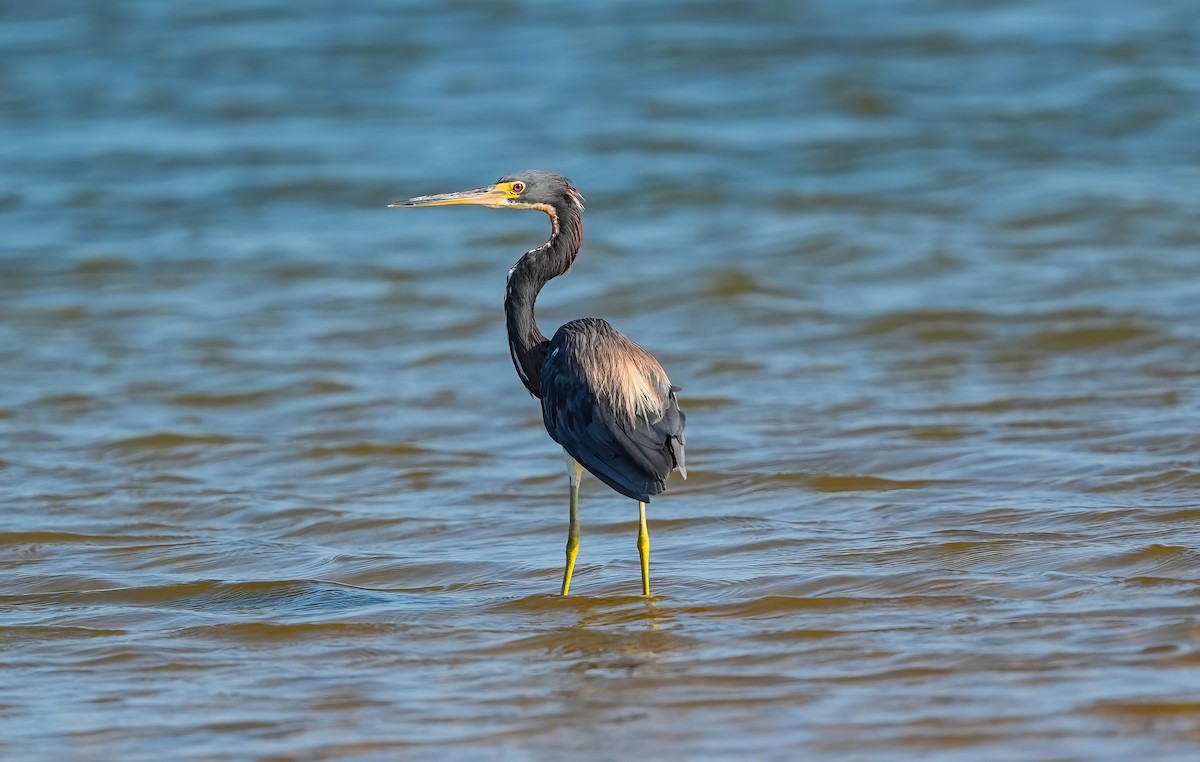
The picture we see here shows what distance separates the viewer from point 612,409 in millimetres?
6758

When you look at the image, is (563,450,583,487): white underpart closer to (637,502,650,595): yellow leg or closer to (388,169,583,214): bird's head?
(637,502,650,595): yellow leg

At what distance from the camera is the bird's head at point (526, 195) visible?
738 centimetres

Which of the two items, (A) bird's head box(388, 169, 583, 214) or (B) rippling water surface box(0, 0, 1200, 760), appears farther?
(A) bird's head box(388, 169, 583, 214)

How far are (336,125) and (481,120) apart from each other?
175cm

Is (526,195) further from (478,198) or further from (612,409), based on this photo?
(612,409)

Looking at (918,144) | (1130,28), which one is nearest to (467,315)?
(918,144)

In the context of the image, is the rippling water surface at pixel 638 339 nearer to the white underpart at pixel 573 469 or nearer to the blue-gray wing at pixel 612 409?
the white underpart at pixel 573 469

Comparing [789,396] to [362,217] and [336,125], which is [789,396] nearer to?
[362,217]

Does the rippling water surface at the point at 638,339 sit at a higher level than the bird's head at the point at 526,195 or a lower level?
lower

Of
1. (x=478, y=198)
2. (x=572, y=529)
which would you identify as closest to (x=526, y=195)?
(x=478, y=198)

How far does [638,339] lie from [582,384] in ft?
16.8

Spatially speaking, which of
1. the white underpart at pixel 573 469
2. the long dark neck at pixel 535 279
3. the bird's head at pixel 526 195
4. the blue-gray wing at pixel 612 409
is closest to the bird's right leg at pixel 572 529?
the white underpart at pixel 573 469

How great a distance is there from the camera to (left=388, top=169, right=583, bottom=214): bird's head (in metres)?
7.38

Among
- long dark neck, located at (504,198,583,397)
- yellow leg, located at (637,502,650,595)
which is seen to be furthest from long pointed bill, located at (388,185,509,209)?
yellow leg, located at (637,502,650,595)
